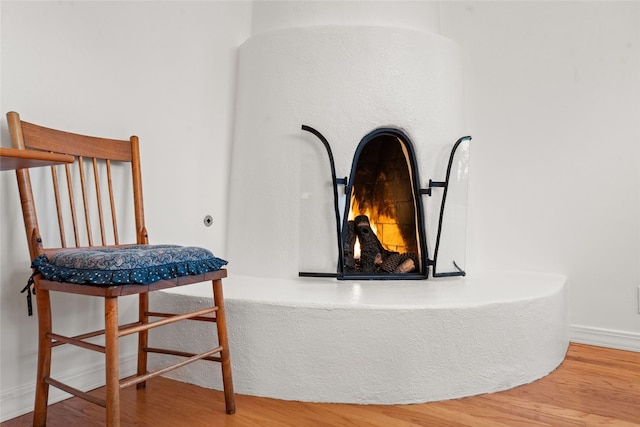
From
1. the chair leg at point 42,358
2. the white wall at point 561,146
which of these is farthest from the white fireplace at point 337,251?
the chair leg at point 42,358

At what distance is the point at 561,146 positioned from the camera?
8.32 ft

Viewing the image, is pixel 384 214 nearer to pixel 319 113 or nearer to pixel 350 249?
pixel 350 249

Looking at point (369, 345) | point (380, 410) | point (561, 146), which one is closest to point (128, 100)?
point (369, 345)

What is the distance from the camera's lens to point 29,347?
1.57 m

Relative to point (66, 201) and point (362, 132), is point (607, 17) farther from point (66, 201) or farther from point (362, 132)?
point (66, 201)

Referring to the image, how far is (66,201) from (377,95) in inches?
54.2

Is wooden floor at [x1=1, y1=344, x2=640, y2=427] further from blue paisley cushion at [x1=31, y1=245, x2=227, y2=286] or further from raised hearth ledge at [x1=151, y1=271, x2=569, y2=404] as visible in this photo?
blue paisley cushion at [x1=31, y1=245, x2=227, y2=286]

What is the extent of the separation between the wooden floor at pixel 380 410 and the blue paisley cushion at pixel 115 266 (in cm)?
51

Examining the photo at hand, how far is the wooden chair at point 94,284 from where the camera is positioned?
1218 millimetres

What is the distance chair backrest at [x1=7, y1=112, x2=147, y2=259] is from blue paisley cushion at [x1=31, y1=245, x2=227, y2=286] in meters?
0.11

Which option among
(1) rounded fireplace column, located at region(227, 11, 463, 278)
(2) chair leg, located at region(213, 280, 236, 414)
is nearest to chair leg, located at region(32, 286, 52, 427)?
(2) chair leg, located at region(213, 280, 236, 414)

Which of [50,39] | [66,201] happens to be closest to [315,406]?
[66,201]

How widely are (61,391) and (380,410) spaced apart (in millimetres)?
1081

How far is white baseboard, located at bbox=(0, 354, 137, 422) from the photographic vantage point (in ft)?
4.92
